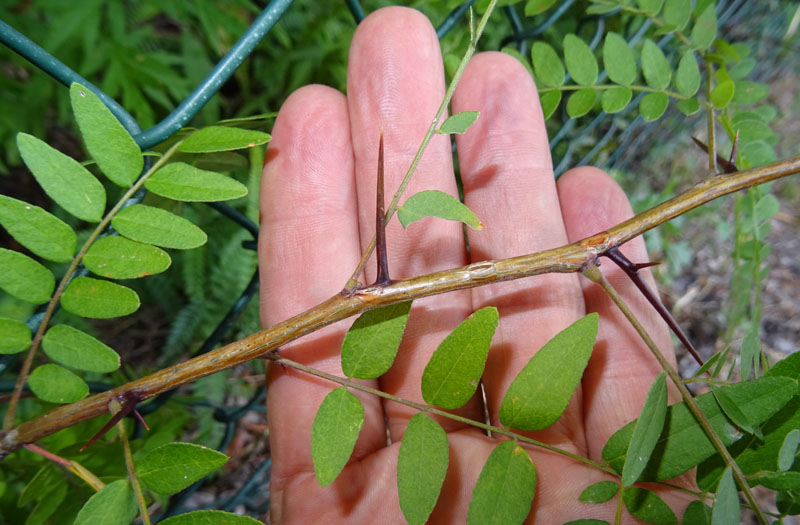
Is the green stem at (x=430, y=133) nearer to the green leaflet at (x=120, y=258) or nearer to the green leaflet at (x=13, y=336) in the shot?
the green leaflet at (x=120, y=258)

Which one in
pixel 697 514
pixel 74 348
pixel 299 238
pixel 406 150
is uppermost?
pixel 406 150

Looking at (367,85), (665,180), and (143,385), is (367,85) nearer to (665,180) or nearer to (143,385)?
(143,385)

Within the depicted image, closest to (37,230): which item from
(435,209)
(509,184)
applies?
(435,209)

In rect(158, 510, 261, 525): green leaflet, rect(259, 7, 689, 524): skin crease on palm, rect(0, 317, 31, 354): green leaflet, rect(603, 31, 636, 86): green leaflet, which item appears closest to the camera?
rect(158, 510, 261, 525): green leaflet

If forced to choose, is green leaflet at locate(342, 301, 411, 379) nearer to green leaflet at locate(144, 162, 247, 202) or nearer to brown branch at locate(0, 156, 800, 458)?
brown branch at locate(0, 156, 800, 458)

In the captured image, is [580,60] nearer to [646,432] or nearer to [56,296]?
[646,432]

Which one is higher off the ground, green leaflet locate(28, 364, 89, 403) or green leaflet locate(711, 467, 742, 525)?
green leaflet locate(28, 364, 89, 403)

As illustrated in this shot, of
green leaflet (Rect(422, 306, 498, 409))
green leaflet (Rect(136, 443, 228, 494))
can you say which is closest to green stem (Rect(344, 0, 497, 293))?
green leaflet (Rect(422, 306, 498, 409))
